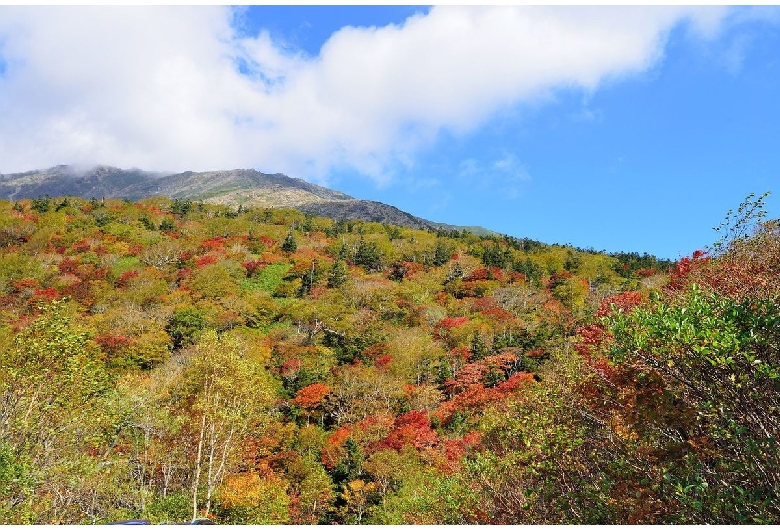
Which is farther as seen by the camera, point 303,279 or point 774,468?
point 303,279

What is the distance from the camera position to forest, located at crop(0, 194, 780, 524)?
8.81 meters

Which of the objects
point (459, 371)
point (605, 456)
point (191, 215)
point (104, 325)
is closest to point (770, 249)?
point (605, 456)

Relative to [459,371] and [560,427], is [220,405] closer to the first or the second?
[560,427]

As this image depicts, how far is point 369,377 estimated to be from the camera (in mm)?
54188

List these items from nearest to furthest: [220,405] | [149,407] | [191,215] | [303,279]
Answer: [220,405]
[149,407]
[303,279]
[191,215]

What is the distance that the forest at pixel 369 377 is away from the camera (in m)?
8.81

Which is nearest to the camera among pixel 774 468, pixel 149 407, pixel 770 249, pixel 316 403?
pixel 774 468

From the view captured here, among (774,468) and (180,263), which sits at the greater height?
(180,263)

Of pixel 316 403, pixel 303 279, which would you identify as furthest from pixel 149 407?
pixel 303 279

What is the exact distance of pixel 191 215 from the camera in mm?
126625

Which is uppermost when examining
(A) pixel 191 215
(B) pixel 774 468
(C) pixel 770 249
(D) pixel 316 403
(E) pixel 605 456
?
(A) pixel 191 215

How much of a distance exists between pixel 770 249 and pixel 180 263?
296ft

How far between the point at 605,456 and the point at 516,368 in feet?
157

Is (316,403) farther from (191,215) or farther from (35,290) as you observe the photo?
(191,215)
